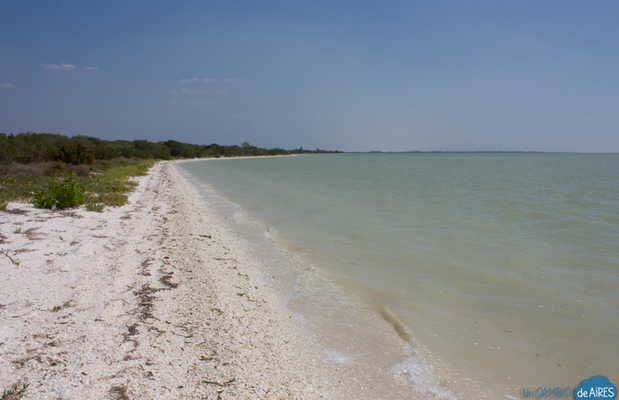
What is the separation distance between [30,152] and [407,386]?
1116 inches

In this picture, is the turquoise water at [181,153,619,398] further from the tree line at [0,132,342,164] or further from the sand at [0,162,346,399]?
the tree line at [0,132,342,164]

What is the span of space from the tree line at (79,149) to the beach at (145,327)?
1900 centimetres

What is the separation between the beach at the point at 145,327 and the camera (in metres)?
3.00

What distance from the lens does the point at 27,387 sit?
2.74m

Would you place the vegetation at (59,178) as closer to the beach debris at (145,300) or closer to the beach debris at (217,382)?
the beach debris at (145,300)

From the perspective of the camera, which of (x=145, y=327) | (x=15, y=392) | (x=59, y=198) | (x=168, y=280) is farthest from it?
(x=59, y=198)

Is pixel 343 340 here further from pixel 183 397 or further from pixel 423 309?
pixel 183 397

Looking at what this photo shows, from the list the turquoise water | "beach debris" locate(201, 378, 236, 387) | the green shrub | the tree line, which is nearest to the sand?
"beach debris" locate(201, 378, 236, 387)

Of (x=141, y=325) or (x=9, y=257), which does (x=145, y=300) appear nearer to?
(x=141, y=325)

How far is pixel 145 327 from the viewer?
3.91 meters

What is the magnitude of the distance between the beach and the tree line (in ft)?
62.3

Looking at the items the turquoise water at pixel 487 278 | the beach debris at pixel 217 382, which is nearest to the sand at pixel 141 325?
the beach debris at pixel 217 382

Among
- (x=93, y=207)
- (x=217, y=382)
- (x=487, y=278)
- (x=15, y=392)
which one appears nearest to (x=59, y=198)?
(x=93, y=207)

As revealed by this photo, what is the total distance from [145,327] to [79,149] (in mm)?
27183
